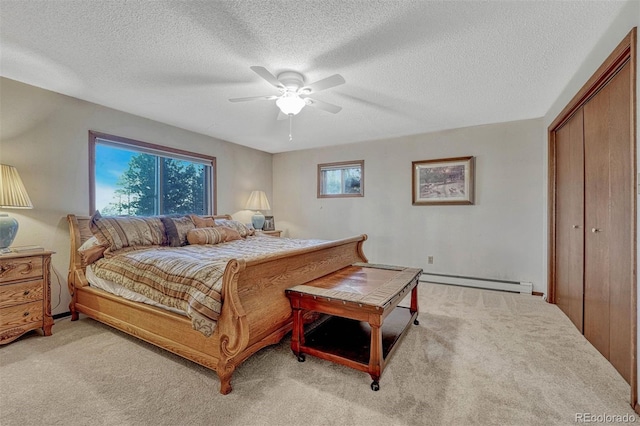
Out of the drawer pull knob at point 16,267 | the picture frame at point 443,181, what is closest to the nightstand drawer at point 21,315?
the drawer pull knob at point 16,267

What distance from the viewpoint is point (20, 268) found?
2.39 m

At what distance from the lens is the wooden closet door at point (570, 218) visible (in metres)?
2.63

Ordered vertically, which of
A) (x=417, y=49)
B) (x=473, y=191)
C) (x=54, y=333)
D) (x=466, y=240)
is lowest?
(x=54, y=333)

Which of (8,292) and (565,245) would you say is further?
(565,245)

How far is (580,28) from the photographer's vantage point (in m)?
1.94

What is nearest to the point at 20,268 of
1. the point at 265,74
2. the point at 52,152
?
the point at 52,152

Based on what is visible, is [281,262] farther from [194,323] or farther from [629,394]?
[629,394]

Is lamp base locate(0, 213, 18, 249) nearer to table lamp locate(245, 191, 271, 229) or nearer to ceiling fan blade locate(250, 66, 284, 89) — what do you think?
ceiling fan blade locate(250, 66, 284, 89)

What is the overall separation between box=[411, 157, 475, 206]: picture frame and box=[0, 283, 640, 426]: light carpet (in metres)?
2.19

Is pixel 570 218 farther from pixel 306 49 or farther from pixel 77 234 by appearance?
pixel 77 234

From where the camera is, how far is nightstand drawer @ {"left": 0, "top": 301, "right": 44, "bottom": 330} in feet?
7.57

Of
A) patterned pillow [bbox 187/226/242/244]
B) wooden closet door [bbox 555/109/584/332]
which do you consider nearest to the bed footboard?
patterned pillow [bbox 187/226/242/244]

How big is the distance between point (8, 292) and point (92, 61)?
204cm

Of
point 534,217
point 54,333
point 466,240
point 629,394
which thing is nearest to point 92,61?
point 54,333
